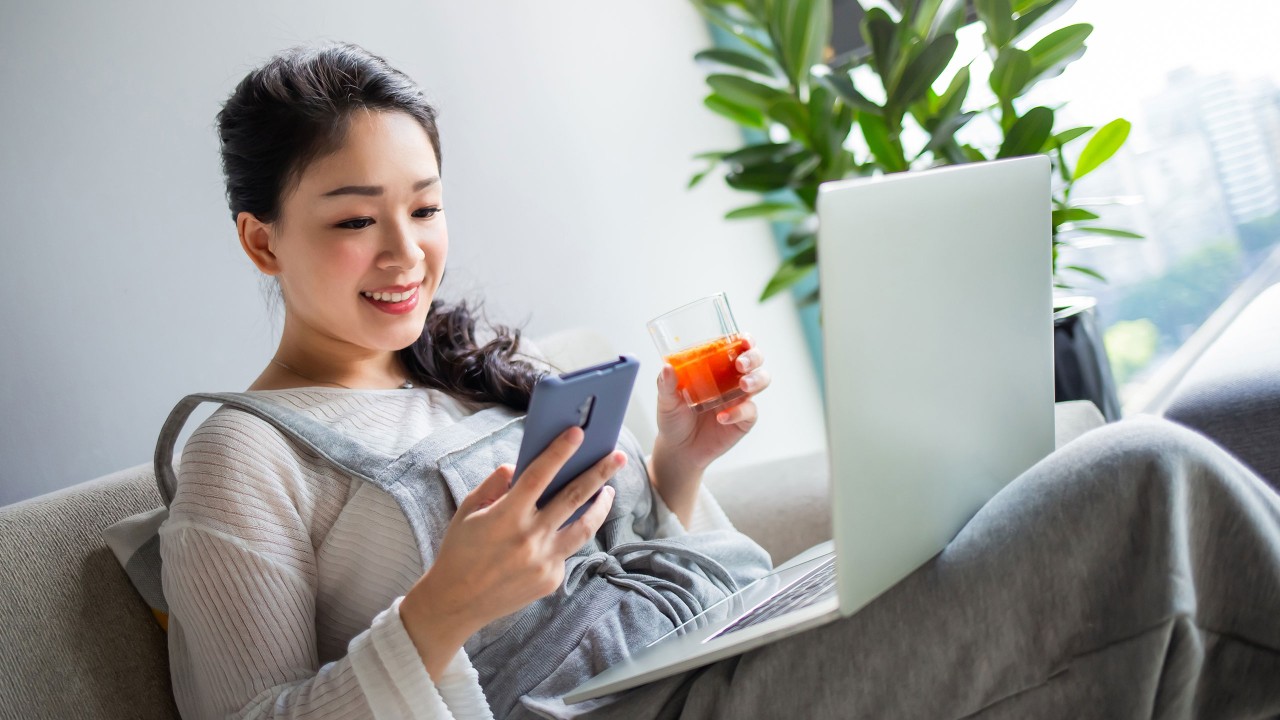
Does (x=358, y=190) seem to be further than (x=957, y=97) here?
No

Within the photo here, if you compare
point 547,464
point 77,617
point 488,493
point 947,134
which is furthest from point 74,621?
point 947,134

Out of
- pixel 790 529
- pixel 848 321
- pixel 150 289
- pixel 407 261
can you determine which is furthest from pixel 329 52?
pixel 790 529

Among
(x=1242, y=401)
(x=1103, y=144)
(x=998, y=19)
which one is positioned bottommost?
(x=1242, y=401)

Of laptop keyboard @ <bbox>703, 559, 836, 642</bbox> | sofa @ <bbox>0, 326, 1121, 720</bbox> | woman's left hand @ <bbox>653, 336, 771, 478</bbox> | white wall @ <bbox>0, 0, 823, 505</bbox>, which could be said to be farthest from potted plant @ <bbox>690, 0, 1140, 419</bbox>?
sofa @ <bbox>0, 326, 1121, 720</bbox>

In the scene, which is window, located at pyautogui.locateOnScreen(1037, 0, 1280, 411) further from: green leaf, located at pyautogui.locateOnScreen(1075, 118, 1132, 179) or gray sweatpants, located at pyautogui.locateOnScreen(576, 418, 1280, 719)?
gray sweatpants, located at pyautogui.locateOnScreen(576, 418, 1280, 719)

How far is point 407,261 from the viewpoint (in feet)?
4.13

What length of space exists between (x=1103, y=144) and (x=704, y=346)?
1.35 metres

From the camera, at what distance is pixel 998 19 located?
208 centimetres

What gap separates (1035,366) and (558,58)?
1.78m

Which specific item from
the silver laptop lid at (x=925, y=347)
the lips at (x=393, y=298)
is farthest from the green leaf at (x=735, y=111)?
the silver laptop lid at (x=925, y=347)

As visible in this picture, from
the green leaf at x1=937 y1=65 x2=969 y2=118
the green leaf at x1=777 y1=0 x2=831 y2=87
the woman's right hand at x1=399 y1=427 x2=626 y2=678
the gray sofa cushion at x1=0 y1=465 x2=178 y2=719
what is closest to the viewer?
the woman's right hand at x1=399 y1=427 x2=626 y2=678

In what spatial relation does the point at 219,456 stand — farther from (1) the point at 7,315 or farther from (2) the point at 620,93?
(2) the point at 620,93

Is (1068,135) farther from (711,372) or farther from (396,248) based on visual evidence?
(396,248)

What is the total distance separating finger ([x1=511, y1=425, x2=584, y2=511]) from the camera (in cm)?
82
